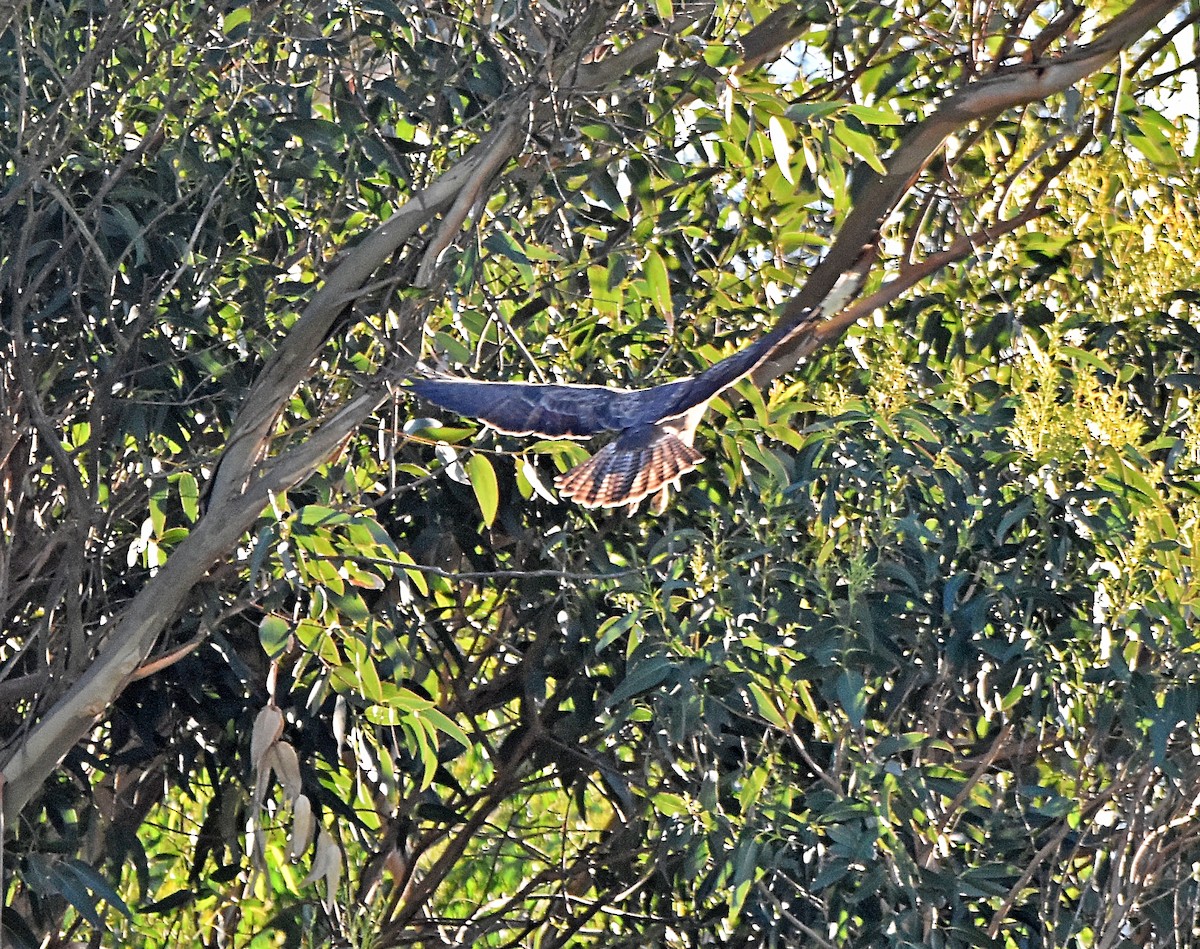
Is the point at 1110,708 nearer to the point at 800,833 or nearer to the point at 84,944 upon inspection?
the point at 800,833

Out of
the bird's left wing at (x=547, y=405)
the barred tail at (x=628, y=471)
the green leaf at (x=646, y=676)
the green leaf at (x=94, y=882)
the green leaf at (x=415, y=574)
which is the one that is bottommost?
the green leaf at (x=94, y=882)

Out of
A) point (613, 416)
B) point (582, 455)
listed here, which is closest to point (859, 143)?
point (613, 416)

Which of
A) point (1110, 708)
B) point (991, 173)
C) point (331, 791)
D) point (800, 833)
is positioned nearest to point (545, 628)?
point (331, 791)

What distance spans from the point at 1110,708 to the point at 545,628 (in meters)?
1.12

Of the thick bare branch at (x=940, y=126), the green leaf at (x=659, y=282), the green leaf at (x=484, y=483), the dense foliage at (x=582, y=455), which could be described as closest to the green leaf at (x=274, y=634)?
the dense foliage at (x=582, y=455)

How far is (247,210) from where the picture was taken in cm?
324

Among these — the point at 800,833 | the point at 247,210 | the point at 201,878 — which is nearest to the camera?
the point at 800,833

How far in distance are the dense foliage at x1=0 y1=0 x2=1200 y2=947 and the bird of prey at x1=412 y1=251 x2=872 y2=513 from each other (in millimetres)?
97

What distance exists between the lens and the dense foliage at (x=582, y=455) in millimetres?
2762

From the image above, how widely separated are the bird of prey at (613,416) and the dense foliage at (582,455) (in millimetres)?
97

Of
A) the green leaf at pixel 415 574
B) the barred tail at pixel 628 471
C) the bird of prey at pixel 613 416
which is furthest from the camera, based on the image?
the green leaf at pixel 415 574

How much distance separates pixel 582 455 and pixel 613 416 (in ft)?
0.73

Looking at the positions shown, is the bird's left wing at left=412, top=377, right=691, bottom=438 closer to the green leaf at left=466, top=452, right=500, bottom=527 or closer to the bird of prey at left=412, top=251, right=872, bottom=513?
the bird of prey at left=412, top=251, right=872, bottom=513

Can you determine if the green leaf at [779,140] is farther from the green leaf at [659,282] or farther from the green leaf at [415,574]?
the green leaf at [415,574]
